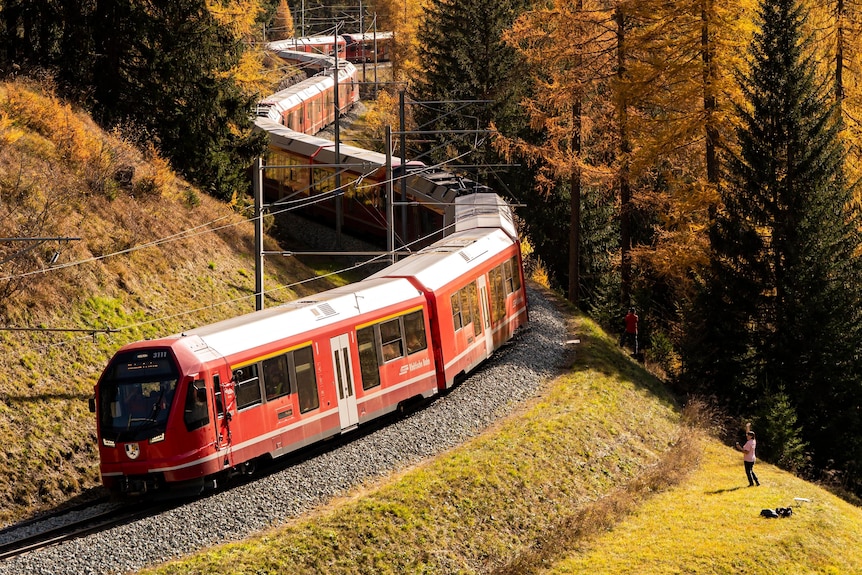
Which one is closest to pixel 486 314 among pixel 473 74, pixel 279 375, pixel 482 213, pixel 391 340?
pixel 391 340

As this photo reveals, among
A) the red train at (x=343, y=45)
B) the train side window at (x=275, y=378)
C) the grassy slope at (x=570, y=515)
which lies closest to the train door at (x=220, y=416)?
the train side window at (x=275, y=378)

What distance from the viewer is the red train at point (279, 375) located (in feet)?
51.5

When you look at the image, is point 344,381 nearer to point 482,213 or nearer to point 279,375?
point 279,375

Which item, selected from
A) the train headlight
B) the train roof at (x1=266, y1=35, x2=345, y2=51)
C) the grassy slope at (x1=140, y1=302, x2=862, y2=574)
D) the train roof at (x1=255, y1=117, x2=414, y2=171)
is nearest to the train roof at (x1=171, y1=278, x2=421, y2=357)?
the train headlight

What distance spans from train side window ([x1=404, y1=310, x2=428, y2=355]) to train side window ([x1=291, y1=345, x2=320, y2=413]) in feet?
9.62

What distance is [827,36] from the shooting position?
32.2 metres

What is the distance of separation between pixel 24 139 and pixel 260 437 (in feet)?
41.1

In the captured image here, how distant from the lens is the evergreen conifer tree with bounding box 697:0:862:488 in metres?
25.5

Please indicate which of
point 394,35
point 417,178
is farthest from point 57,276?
point 394,35

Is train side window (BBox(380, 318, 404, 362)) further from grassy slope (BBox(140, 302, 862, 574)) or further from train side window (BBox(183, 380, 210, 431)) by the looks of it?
train side window (BBox(183, 380, 210, 431))

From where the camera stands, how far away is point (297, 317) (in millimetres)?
17734

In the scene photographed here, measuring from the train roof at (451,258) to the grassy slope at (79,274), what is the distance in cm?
480

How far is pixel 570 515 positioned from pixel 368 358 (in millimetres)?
4544

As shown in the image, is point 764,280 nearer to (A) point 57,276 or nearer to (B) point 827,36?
(B) point 827,36
